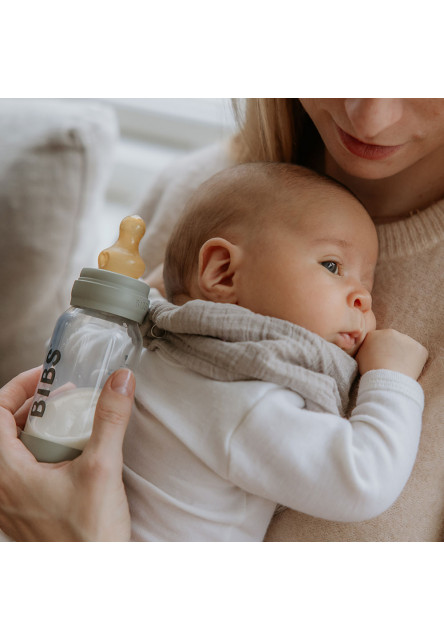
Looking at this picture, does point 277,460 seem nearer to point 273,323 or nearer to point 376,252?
point 273,323

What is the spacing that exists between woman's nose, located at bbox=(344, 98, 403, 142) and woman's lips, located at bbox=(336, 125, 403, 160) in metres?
0.05

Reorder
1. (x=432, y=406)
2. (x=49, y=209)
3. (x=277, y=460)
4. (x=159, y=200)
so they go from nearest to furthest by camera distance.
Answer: (x=277, y=460) < (x=432, y=406) < (x=49, y=209) < (x=159, y=200)

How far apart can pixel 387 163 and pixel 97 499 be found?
1.97 feet

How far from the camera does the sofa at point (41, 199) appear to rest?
1265mm

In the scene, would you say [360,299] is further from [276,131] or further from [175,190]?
[175,190]

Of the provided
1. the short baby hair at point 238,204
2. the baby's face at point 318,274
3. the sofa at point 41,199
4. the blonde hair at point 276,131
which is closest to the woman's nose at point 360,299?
the baby's face at point 318,274

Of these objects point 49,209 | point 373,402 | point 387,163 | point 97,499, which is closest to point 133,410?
point 97,499

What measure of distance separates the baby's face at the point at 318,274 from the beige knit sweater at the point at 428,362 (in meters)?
0.05

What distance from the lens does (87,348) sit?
2.69ft

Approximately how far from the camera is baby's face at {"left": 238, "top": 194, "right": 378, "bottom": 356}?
2.65 ft

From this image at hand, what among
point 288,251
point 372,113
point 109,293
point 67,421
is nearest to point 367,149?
point 372,113

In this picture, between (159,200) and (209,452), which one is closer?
(209,452)

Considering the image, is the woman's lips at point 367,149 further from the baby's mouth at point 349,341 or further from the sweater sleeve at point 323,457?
the sweater sleeve at point 323,457
